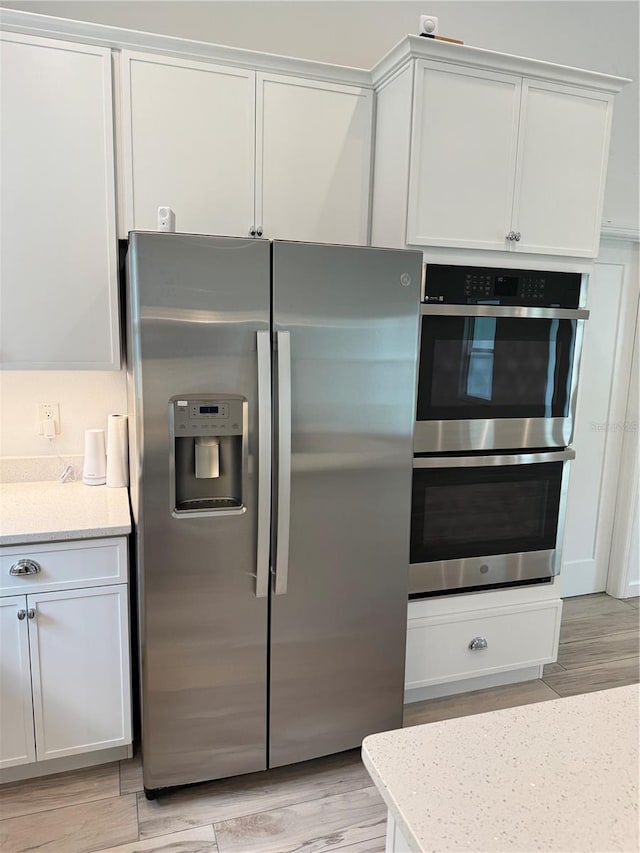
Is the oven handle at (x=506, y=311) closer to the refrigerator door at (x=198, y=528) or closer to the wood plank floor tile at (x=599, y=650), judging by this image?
the refrigerator door at (x=198, y=528)

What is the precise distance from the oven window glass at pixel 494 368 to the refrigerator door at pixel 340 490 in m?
0.23

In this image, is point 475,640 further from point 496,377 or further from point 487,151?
point 487,151

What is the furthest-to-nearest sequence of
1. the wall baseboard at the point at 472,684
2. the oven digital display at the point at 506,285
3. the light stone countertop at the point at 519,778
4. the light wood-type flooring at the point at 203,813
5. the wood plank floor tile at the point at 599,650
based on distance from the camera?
the wood plank floor tile at the point at 599,650 < the wall baseboard at the point at 472,684 < the oven digital display at the point at 506,285 < the light wood-type flooring at the point at 203,813 < the light stone countertop at the point at 519,778

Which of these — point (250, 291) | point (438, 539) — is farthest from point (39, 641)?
point (438, 539)

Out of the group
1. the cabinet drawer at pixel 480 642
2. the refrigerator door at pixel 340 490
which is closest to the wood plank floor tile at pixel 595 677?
the cabinet drawer at pixel 480 642

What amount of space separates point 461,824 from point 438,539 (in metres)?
1.66

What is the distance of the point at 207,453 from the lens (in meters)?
1.90

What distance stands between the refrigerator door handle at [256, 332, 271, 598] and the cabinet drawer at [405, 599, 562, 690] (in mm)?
790

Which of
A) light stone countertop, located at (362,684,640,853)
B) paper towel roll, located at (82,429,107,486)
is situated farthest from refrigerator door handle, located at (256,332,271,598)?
light stone countertop, located at (362,684,640,853)

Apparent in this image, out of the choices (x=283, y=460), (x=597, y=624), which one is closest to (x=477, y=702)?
(x=597, y=624)

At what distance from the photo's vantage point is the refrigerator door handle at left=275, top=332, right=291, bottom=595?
6.16ft

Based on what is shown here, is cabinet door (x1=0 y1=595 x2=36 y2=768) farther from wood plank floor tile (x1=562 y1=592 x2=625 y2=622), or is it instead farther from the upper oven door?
wood plank floor tile (x1=562 y1=592 x2=625 y2=622)

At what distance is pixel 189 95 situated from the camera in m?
2.15

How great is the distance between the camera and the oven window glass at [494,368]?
229 cm
